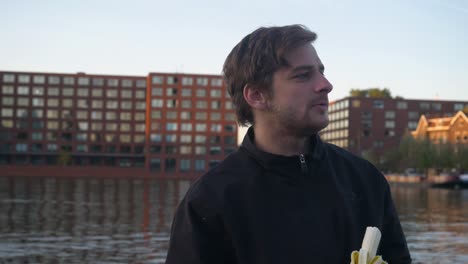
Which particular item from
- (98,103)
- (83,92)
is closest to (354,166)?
(98,103)

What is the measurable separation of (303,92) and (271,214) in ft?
1.69

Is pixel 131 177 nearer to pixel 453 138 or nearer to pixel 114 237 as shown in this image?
pixel 453 138

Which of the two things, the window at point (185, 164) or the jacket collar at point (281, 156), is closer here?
the jacket collar at point (281, 156)

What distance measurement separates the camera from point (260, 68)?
246cm

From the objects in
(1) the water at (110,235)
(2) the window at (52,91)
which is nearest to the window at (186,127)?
(2) the window at (52,91)

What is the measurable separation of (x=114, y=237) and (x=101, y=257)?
3.22m

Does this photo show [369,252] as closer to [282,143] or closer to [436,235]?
[282,143]

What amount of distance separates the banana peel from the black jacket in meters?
0.18

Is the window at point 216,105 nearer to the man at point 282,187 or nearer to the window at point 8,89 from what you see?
the window at point 8,89

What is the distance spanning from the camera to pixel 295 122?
246 centimetres

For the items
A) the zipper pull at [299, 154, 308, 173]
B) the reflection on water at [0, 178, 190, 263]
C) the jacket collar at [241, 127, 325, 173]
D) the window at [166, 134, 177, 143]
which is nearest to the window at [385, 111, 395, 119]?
the window at [166, 134, 177, 143]

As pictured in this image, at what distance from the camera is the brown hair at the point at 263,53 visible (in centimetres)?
241

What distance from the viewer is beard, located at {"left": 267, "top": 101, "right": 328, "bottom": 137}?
2.44 meters

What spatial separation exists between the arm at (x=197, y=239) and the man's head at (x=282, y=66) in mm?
521
